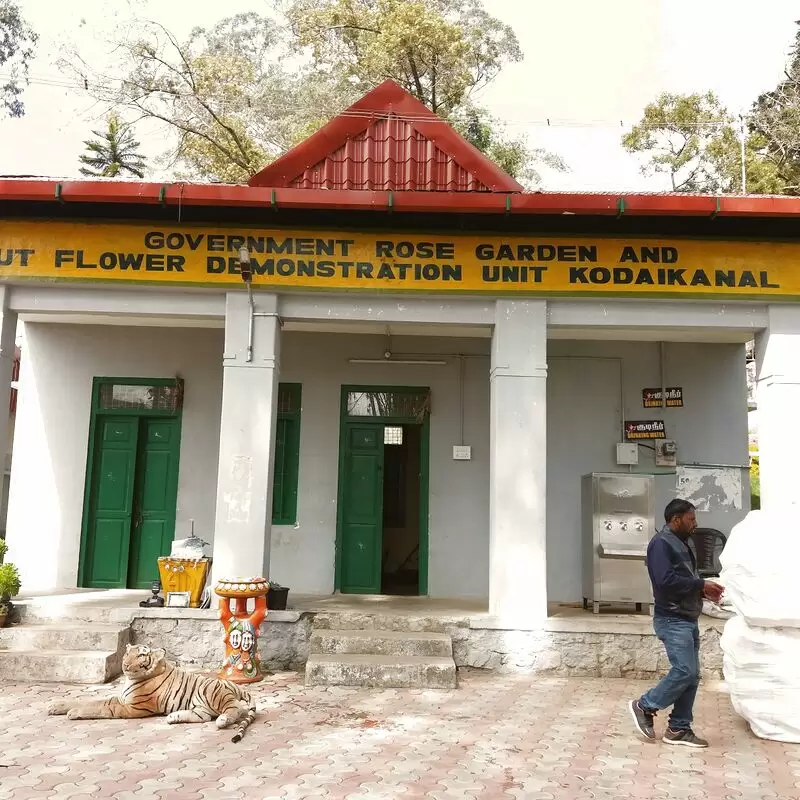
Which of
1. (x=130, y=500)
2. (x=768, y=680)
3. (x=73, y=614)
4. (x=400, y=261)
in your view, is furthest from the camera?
(x=130, y=500)

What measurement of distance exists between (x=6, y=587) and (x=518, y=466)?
4.87m

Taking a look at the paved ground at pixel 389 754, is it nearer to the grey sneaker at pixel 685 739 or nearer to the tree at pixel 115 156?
the grey sneaker at pixel 685 739

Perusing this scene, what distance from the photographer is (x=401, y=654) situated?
22.0 ft

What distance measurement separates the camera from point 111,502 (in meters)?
9.11

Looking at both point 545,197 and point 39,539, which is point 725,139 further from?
point 39,539

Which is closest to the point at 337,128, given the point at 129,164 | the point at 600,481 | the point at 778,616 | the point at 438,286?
the point at 438,286

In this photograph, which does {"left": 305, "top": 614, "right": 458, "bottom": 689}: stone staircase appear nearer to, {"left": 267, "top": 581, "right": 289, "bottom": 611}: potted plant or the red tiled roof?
{"left": 267, "top": 581, "right": 289, "bottom": 611}: potted plant

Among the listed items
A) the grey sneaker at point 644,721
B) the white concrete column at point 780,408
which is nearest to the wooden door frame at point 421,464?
the white concrete column at point 780,408

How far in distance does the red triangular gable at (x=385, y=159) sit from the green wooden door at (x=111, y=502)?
11.7ft

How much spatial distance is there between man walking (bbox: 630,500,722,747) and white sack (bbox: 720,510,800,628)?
1.69 ft

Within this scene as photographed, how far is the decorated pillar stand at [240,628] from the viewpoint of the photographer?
20.6ft

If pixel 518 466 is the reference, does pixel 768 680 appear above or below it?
below

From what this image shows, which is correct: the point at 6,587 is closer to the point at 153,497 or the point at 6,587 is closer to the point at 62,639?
the point at 62,639

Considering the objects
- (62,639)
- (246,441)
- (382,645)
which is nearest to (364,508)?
(246,441)
